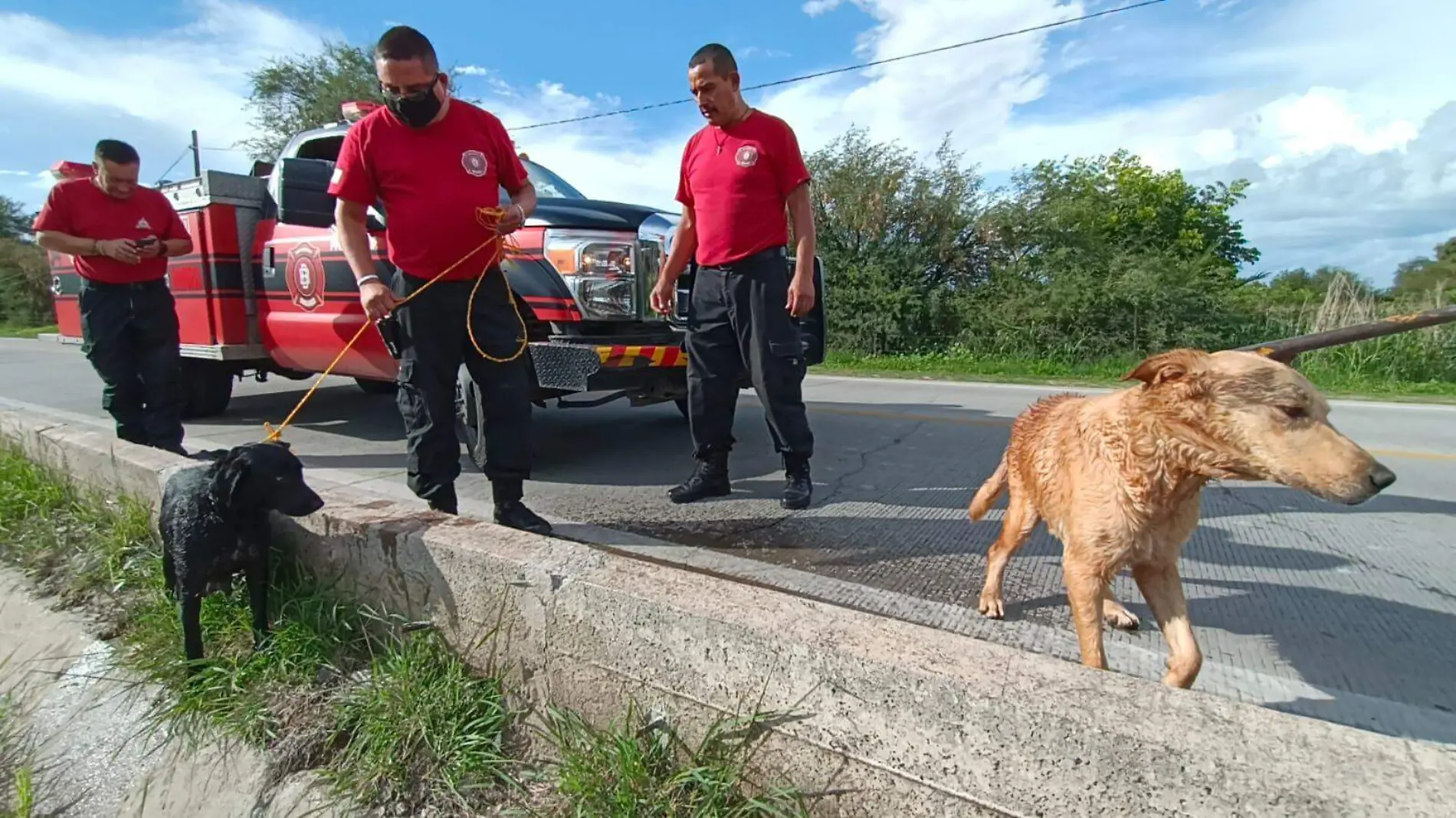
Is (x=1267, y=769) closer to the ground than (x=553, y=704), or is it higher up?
higher up

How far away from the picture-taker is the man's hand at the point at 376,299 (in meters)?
2.97

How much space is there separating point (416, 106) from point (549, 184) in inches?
114

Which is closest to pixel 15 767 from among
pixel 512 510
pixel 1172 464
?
pixel 512 510

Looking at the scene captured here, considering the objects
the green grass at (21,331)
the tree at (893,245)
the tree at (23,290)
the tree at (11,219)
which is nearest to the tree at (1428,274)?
the tree at (893,245)

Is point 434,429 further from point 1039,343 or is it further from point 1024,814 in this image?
point 1039,343

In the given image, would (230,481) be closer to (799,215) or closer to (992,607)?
(992,607)

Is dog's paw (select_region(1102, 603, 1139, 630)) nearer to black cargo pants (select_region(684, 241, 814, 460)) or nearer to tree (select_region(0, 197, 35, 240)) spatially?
black cargo pants (select_region(684, 241, 814, 460))

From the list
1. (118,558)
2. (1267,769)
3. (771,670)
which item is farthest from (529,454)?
(1267,769)

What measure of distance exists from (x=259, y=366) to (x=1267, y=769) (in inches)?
274

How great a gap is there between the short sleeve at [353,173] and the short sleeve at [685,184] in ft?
4.87

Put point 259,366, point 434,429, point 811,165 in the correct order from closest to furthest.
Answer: point 434,429 < point 259,366 < point 811,165

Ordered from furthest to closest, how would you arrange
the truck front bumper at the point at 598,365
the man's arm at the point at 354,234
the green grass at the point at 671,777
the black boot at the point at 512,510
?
the truck front bumper at the point at 598,365 → the black boot at the point at 512,510 → the man's arm at the point at 354,234 → the green grass at the point at 671,777

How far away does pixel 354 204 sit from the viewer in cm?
305

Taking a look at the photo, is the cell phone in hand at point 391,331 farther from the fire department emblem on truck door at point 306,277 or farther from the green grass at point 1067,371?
the green grass at point 1067,371
